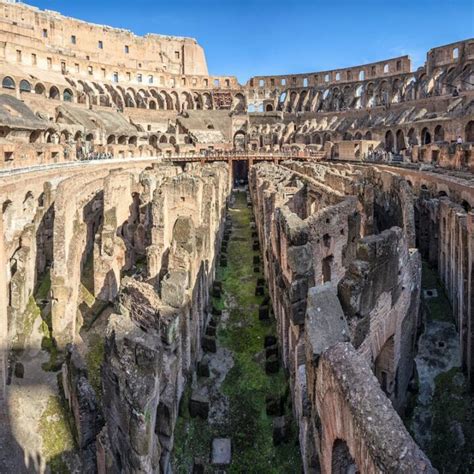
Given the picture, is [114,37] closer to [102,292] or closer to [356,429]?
[102,292]

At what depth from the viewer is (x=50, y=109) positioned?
3866cm

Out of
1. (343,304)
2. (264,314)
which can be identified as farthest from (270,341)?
(343,304)

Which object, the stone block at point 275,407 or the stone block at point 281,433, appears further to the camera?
the stone block at point 275,407

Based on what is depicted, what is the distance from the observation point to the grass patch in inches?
271

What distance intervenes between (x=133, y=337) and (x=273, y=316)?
690 cm

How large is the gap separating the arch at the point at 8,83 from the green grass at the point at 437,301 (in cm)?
3728

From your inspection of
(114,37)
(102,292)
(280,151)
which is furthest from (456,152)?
(114,37)

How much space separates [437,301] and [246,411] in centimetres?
630

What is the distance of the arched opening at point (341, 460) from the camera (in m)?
4.64

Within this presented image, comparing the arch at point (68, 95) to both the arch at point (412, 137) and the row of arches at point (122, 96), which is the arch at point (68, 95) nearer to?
the row of arches at point (122, 96)

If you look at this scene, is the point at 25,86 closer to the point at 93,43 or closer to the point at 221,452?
the point at 93,43

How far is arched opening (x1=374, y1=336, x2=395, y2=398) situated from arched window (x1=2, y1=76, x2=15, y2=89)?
39996 millimetres

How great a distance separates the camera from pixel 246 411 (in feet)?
28.8

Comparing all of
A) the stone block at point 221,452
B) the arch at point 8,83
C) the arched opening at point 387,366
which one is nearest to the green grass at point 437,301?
the arched opening at point 387,366
